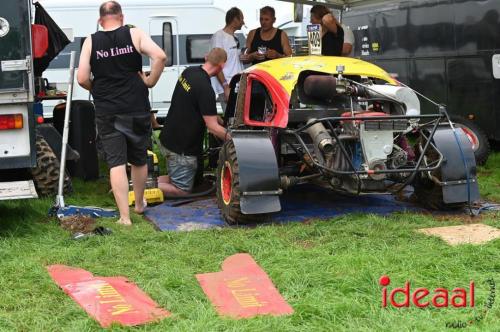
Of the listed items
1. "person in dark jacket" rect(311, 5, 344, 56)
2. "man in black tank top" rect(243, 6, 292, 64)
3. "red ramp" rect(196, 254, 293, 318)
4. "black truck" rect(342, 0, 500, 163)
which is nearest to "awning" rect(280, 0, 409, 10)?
"black truck" rect(342, 0, 500, 163)

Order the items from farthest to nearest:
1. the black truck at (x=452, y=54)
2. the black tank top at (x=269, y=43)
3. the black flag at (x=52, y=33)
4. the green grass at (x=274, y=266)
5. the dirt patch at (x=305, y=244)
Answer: the black truck at (x=452, y=54)
the black tank top at (x=269, y=43)
the black flag at (x=52, y=33)
the dirt patch at (x=305, y=244)
the green grass at (x=274, y=266)

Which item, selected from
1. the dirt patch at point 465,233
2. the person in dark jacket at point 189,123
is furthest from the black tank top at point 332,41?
the dirt patch at point 465,233

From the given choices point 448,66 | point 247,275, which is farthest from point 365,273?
point 448,66

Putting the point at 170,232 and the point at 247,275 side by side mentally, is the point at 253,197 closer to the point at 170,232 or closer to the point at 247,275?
the point at 170,232

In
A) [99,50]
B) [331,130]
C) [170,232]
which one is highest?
[99,50]

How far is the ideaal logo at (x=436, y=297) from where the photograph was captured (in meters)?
3.92

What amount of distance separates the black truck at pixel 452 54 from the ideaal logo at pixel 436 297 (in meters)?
6.08

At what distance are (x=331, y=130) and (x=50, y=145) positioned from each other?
3328 mm

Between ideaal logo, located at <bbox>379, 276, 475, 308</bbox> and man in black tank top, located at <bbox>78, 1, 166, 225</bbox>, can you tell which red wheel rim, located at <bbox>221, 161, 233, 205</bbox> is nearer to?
man in black tank top, located at <bbox>78, 1, 166, 225</bbox>

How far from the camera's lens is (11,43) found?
5.57 m

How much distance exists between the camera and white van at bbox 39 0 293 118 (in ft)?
49.4

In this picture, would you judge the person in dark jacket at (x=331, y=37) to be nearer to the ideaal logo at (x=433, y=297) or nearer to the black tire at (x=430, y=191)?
the black tire at (x=430, y=191)

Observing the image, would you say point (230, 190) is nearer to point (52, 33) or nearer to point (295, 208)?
point (295, 208)

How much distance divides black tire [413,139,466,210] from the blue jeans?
222 cm
